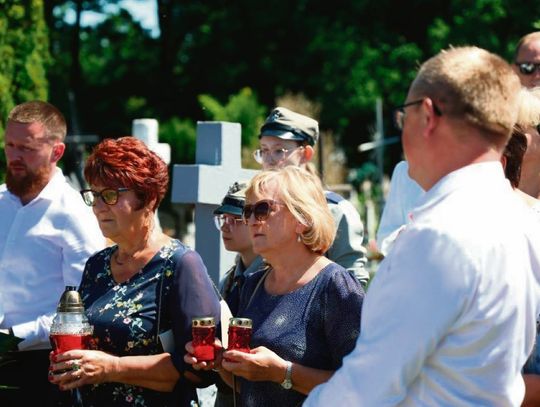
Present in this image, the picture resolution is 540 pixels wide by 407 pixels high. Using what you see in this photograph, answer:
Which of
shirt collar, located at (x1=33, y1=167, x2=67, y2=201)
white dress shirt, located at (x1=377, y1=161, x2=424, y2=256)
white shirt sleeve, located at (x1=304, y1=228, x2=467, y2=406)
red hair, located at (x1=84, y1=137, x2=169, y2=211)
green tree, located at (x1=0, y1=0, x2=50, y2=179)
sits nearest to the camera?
white shirt sleeve, located at (x1=304, y1=228, x2=467, y2=406)

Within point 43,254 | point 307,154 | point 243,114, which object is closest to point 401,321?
point 43,254

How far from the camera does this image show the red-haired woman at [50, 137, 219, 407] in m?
3.79

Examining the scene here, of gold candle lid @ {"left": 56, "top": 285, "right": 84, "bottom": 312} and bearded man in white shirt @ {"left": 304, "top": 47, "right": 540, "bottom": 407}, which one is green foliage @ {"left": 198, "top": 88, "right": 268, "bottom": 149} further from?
bearded man in white shirt @ {"left": 304, "top": 47, "right": 540, "bottom": 407}

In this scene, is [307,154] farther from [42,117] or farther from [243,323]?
[243,323]

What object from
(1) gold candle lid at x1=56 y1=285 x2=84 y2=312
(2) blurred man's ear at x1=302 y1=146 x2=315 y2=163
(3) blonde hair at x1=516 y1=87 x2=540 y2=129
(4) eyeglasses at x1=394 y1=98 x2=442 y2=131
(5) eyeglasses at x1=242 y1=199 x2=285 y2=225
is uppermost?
(4) eyeglasses at x1=394 y1=98 x2=442 y2=131

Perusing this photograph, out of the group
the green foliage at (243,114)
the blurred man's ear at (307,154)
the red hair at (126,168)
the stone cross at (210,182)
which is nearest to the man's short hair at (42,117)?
the stone cross at (210,182)

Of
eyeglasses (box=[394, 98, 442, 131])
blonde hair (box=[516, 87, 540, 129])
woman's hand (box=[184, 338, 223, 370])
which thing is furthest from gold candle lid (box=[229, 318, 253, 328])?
blonde hair (box=[516, 87, 540, 129])

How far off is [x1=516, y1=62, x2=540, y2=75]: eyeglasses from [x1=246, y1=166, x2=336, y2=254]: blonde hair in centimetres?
260

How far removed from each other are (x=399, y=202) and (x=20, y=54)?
16.0 ft

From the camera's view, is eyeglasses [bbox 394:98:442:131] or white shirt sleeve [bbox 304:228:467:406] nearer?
white shirt sleeve [bbox 304:228:467:406]

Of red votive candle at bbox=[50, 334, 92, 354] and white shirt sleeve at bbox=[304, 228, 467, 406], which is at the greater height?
white shirt sleeve at bbox=[304, 228, 467, 406]

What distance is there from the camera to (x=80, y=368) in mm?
3686

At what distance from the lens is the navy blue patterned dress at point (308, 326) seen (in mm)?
3551

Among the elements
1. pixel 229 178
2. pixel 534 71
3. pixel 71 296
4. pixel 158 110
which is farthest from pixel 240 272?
pixel 158 110
